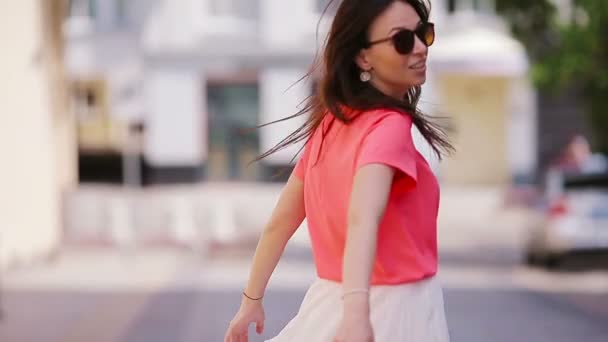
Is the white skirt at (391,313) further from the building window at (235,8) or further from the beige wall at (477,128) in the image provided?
the building window at (235,8)

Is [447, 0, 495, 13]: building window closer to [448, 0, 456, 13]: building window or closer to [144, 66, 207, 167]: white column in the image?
[448, 0, 456, 13]: building window

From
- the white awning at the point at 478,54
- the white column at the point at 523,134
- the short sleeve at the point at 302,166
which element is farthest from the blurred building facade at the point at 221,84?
the short sleeve at the point at 302,166

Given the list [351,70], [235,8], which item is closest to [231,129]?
[235,8]

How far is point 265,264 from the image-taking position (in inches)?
105

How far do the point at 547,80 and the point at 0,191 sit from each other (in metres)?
6.89

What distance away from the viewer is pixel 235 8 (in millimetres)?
30375

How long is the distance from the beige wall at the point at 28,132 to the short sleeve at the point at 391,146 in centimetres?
994

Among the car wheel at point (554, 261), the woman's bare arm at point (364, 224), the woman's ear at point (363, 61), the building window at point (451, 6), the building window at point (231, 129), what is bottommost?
the building window at point (231, 129)

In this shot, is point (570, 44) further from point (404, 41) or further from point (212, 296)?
point (404, 41)

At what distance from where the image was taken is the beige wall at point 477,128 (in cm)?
2995

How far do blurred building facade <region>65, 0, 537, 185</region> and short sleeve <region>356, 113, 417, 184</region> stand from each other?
88.0 ft

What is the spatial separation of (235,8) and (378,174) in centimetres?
2863

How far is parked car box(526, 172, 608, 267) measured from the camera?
1209cm

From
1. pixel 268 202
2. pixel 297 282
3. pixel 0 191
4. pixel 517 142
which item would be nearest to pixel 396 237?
pixel 297 282
